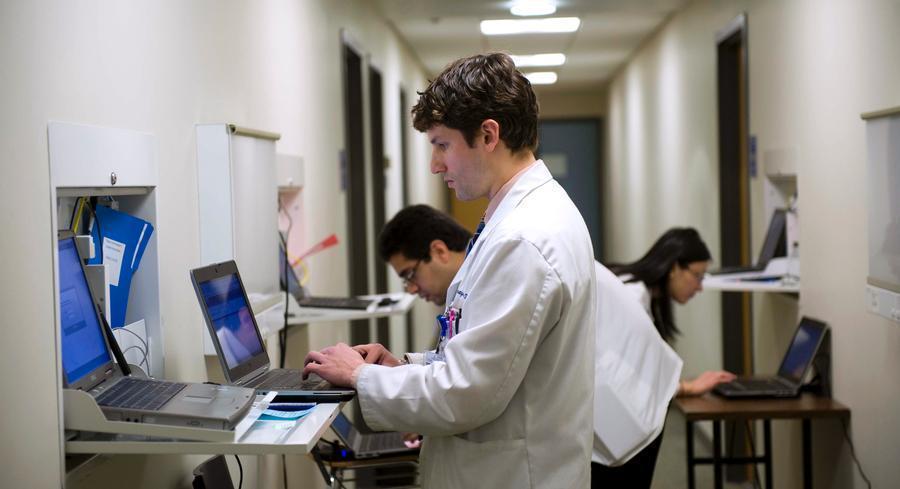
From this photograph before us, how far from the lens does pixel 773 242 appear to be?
157 inches

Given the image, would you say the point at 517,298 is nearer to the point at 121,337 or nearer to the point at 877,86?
the point at 121,337

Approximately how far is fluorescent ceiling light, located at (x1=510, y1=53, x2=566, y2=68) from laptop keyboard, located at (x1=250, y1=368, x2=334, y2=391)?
19.8ft

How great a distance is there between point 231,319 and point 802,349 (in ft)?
7.30

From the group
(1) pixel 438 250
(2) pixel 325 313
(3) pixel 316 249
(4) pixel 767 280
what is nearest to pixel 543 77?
(4) pixel 767 280

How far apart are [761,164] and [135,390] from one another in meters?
3.15

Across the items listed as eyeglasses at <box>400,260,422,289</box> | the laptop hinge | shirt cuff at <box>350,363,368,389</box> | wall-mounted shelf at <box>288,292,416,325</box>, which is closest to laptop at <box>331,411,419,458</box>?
wall-mounted shelf at <box>288,292,416,325</box>

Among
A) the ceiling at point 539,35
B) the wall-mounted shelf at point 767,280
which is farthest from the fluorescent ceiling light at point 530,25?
the wall-mounted shelf at point 767,280

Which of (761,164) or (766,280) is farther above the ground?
(761,164)

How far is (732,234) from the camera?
4980 millimetres

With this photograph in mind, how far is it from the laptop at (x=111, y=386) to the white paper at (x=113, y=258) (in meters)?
0.20

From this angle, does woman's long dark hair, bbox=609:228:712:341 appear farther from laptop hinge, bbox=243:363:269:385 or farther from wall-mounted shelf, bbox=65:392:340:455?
wall-mounted shelf, bbox=65:392:340:455

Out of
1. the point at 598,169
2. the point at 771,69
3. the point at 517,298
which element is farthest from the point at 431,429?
the point at 598,169

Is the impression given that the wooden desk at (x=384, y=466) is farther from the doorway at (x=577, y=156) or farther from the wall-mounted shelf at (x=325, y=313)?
the doorway at (x=577, y=156)

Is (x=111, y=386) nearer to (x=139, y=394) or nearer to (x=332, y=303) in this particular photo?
(x=139, y=394)
